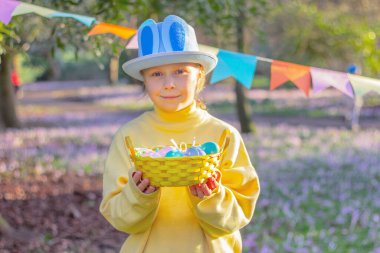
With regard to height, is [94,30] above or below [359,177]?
above

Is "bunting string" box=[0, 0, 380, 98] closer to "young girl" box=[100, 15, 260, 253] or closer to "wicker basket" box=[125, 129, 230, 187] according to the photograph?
"young girl" box=[100, 15, 260, 253]

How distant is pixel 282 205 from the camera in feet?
28.1

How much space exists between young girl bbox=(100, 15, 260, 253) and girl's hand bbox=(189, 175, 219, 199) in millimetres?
12

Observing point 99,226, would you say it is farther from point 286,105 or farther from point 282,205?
point 286,105

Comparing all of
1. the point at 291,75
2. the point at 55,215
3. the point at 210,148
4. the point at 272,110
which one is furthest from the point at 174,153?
the point at 272,110

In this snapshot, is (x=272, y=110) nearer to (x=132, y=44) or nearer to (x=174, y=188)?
(x=132, y=44)

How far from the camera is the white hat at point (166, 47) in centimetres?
284

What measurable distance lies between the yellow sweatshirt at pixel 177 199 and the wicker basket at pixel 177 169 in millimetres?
219

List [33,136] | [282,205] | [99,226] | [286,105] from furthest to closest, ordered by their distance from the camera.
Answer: [286,105], [33,136], [282,205], [99,226]

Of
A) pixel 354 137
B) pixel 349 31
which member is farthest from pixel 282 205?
pixel 349 31

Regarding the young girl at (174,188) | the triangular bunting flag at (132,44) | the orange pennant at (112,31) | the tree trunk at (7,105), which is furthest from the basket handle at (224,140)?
the tree trunk at (7,105)

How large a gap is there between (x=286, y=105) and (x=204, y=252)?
2184cm

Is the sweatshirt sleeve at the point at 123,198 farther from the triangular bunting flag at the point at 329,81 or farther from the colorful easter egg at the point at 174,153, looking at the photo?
the triangular bunting flag at the point at 329,81

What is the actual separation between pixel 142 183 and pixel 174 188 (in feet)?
1.00
